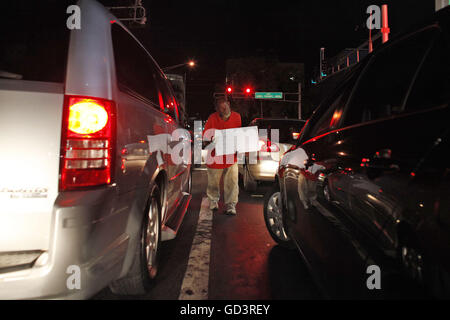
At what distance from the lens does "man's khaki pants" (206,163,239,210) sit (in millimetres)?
5211

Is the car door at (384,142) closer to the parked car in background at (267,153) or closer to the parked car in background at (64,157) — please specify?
the parked car in background at (64,157)

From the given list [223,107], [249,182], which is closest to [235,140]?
[223,107]

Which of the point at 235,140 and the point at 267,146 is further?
the point at 267,146

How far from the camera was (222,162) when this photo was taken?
17.5 feet

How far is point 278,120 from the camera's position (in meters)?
6.59

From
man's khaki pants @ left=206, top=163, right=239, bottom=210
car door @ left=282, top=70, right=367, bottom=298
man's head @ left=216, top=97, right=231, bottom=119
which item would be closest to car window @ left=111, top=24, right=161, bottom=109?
car door @ left=282, top=70, right=367, bottom=298

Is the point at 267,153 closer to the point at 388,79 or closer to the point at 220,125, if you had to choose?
the point at 220,125

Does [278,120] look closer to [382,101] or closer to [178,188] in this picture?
[178,188]

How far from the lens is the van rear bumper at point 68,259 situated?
58.7 inches

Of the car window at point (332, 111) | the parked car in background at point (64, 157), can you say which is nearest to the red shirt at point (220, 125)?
the car window at point (332, 111)

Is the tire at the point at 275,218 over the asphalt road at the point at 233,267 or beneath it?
over

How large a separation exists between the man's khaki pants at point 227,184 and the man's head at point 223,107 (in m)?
0.82

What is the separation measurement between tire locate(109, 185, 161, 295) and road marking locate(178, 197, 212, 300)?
0.93ft

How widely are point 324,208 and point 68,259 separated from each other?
1.40 metres
